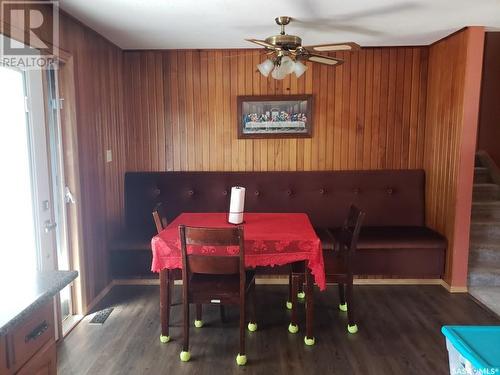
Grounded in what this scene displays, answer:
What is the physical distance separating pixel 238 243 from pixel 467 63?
2.55m

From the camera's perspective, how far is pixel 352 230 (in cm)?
274

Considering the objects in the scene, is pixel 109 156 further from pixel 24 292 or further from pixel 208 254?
pixel 24 292

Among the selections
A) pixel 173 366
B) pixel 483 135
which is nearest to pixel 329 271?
pixel 173 366

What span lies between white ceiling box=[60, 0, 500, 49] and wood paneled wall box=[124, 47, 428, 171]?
254mm

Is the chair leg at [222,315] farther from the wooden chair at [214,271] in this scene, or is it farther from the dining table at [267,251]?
the dining table at [267,251]

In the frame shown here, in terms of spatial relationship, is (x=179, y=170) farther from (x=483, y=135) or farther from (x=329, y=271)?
(x=483, y=135)

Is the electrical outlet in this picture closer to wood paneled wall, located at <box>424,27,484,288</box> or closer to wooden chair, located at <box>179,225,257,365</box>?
wooden chair, located at <box>179,225,257,365</box>

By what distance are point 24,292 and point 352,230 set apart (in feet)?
6.97

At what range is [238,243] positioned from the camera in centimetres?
215

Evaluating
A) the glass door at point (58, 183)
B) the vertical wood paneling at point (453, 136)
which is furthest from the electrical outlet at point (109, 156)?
the vertical wood paneling at point (453, 136)

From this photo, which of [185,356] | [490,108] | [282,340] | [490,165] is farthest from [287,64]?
[490,108]

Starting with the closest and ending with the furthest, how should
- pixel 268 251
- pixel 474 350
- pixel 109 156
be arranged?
1. pixel 474 350
2. pixel 268 251
3. pixel 109 156

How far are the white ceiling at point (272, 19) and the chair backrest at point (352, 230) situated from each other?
1.46m

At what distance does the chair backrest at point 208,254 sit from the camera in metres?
2.12
